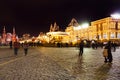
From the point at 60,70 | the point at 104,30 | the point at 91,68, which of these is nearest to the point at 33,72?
the point at 60,70

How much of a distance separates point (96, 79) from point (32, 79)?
99.9 inches

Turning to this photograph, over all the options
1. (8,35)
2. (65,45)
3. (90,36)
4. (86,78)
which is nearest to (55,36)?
(90,36)

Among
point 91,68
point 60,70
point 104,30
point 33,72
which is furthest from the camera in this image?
point 104,30

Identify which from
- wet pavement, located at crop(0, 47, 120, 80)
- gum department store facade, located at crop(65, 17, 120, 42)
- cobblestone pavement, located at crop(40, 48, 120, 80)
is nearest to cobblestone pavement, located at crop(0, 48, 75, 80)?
wet pavement, located at crop(0, 47, 120, 80)

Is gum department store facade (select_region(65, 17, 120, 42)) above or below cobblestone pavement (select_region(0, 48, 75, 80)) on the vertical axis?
above

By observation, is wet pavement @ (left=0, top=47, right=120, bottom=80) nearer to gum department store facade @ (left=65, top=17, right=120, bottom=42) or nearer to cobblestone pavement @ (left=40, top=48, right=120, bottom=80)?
cobblestone pavement @ (left=40, top=48, right=120, bottom=80)

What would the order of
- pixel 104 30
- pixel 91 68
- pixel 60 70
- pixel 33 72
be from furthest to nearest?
pixel 104 30, pixel 91 68, pixel 60 70, pixel 33 72

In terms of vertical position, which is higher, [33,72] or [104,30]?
[104,30]

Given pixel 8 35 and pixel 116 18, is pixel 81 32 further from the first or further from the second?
pixel 8 35

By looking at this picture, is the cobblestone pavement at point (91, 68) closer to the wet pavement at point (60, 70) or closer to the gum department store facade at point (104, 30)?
the wet pavement at point (60, 70)

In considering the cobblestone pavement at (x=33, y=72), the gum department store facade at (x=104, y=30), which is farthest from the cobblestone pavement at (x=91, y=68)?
the gum department store facade at (x=104, y=30)

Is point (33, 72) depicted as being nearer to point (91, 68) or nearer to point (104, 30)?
point (91, 68)

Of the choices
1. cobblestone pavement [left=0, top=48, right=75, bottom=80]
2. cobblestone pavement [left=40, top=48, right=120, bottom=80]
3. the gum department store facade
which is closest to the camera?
cobblestone pavement [left=0, top=48, right=75, bottom=80]

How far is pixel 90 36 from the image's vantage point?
8469 cm
